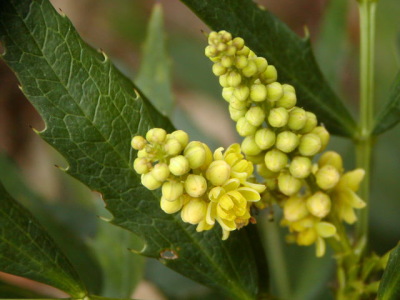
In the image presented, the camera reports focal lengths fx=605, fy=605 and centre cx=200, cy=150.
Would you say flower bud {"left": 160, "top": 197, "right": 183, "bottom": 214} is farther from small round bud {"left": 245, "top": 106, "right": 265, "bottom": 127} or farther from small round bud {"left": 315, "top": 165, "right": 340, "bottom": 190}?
small round bud {"left": 315, "top": 165, "right": 340, "bottom": 190}

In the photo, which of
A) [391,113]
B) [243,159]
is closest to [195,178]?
[243,159]

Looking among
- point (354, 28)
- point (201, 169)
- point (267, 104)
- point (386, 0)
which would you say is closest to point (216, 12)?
point (267, 104)

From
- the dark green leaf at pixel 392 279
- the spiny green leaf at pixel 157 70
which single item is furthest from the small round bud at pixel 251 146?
the spiny green leaf at pixel 157 70

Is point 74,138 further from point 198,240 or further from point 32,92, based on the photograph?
point 198,240

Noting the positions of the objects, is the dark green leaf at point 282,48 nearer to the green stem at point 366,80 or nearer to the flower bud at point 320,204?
the green stem at point 366,80

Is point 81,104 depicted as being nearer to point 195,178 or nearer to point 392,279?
point 195,178

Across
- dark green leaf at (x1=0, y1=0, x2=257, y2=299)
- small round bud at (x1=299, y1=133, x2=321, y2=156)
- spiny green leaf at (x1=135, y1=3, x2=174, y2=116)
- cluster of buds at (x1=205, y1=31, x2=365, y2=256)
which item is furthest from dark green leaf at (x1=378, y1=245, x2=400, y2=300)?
spiny green leaf at (x1=135, y1=3, x2=174, y2=116)
